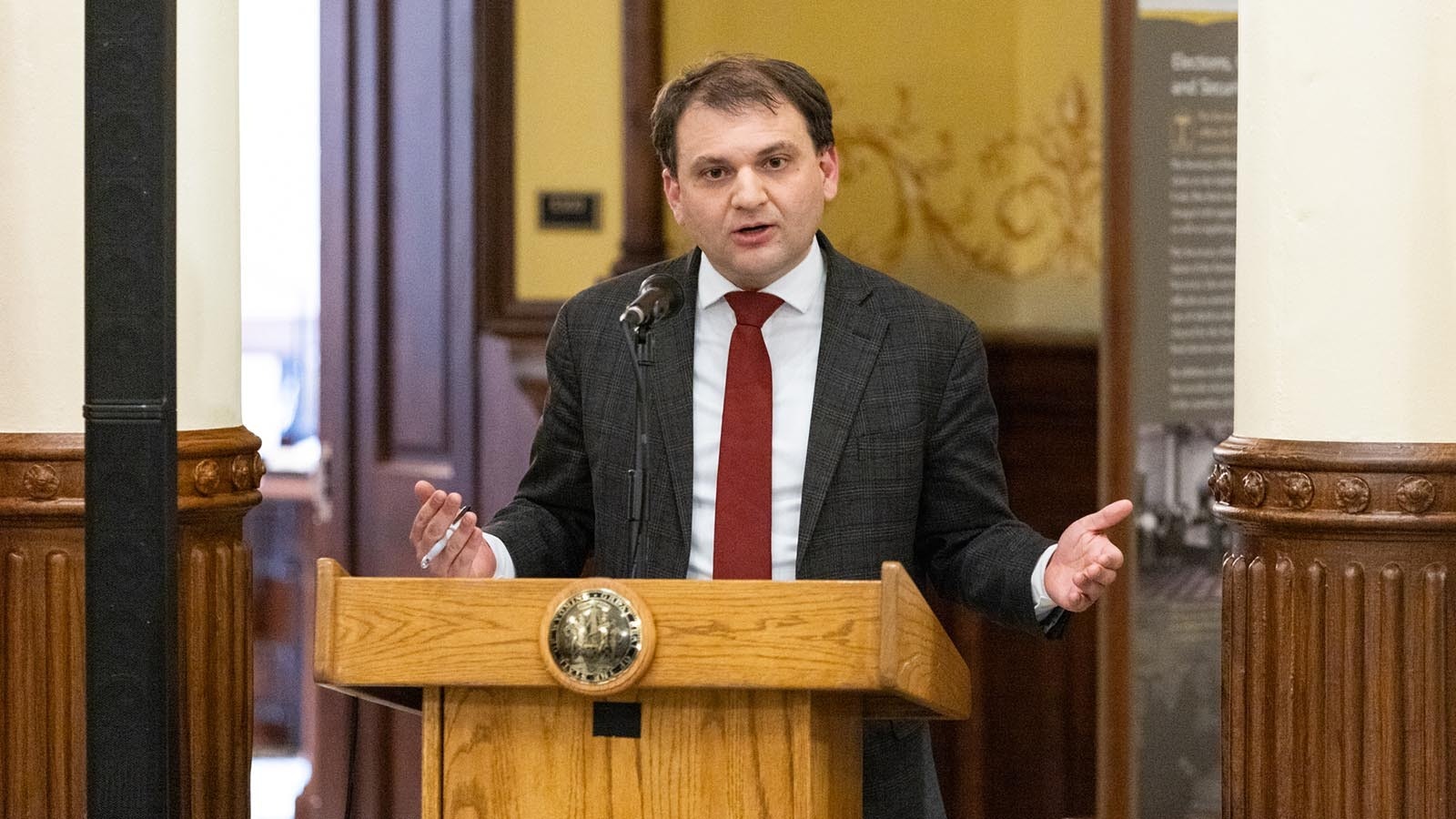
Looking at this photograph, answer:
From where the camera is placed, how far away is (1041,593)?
203cm

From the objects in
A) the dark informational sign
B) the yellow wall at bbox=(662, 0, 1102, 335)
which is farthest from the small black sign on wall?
the dark informational sign

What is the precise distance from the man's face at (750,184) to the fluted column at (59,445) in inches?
29.6

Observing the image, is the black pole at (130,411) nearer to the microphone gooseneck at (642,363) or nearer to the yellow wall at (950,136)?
the microphone gooseneck at (642,363)

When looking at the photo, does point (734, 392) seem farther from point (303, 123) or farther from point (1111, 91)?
point (303, 123)

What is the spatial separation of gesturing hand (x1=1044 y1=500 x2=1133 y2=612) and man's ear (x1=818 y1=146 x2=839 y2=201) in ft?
1.89

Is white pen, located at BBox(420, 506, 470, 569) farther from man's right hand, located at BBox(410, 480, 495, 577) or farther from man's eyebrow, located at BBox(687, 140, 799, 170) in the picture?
man's eyebrow, located at BBox(687, 140, 799, 170)

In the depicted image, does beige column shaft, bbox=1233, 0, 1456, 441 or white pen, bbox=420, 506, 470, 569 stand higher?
beige column shaft, bbox=1233, 0, 1456, 441

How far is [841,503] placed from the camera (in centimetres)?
218

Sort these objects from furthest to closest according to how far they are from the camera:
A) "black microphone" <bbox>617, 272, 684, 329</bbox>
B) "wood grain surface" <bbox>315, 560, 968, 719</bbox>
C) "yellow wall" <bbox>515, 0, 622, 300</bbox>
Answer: "yellow wall" <bbox>515, 0, 622, 300</bbox>, "black microphone" <bbox>617, 272, 684, 329</bbox>, "wood grain surface" <bbox>315, 560, 968, 719</bbox>

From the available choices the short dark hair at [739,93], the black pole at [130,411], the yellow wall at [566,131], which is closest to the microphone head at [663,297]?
the short dark hair at [739,93]

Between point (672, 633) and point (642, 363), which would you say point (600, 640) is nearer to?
point (672, 633)

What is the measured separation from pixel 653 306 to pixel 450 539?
0.35 metres

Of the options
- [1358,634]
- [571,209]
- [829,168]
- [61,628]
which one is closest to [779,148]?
[829,168]

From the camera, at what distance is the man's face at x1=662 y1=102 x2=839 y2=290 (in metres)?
2.15
